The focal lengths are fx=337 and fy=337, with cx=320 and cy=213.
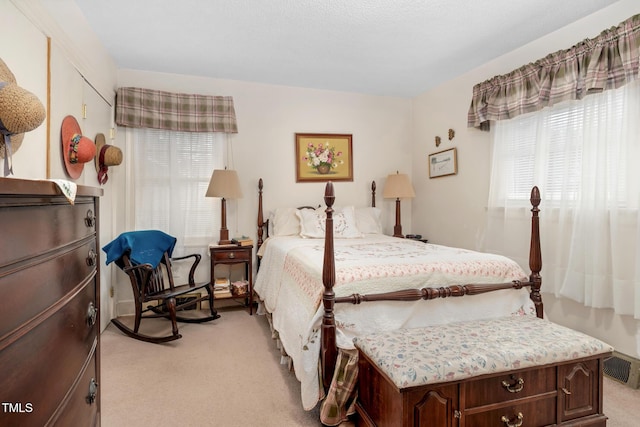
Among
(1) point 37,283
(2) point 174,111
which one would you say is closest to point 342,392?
(1) point 37,283

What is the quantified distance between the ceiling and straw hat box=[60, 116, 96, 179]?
896 millimetres

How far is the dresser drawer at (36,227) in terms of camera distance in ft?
2.00

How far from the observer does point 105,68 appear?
312cm

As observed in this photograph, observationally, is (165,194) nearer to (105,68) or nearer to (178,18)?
(105,68)

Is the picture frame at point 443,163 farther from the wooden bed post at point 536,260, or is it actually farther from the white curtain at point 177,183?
the white curtain at point 177,183

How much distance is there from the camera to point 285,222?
3.73 m

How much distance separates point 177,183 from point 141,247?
→ 91 cm

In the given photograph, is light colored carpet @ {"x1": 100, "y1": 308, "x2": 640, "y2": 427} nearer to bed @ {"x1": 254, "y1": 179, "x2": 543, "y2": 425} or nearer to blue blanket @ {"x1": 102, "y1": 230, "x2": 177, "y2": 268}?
bed @ {"x1": 254, "y1": 179, "x2": 543, "y2": 425}

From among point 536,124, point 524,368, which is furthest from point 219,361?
point 536,124

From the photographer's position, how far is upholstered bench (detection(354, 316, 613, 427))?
55.7 inches

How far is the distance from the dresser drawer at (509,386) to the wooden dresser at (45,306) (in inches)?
56.6

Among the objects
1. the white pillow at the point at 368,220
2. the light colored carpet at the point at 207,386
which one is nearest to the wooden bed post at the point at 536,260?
the light colored carpet at the point at 207,386

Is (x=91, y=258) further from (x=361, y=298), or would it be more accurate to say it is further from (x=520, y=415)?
(x=520, y=415)

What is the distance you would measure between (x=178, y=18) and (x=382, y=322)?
8.65ft
